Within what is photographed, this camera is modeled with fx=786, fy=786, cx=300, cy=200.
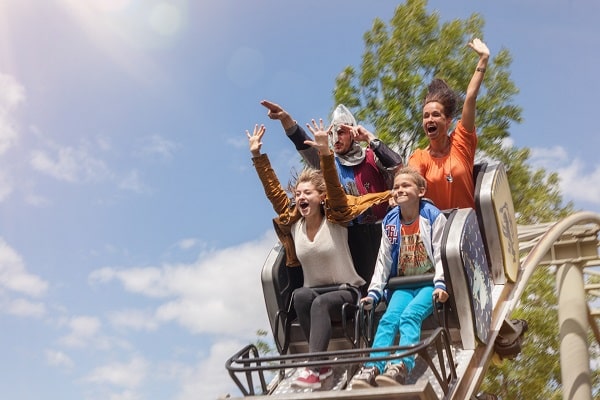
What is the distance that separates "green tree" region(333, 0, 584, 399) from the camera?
506 inches

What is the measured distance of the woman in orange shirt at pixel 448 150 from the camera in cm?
482

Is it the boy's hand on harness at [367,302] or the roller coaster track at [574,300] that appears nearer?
the boy's hand on harness at [367,302]

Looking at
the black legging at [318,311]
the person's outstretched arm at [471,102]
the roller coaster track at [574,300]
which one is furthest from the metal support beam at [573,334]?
the black legging at [318,311]

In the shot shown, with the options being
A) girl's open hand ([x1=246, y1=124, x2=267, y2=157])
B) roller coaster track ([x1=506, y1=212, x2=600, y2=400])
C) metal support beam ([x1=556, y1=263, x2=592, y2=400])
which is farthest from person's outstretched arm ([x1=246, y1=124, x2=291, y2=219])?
metal support beam ([x1=556, y1=263, x2=592, y2=400])

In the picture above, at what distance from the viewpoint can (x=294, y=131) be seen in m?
5.29

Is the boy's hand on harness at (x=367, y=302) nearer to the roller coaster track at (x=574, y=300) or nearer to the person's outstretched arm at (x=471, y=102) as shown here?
the person's outstretched arm at (x=471, y=102)

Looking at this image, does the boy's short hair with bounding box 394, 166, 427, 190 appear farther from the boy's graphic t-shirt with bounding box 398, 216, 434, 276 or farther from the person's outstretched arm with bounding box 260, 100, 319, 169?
the person's outstretched arm with bounding box 260, 100, 319, 169

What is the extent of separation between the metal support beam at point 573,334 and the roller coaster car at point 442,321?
4.92 meters

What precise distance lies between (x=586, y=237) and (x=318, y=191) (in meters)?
6.30

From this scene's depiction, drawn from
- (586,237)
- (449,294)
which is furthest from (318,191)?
(586,237)

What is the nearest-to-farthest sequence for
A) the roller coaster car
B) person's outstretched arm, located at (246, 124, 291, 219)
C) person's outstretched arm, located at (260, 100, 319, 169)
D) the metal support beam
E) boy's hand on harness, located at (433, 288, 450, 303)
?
the roller coaster car < boy's hand on harness, located at (433, 288, 450, 303) < person's outstretched arm, located at (246, 124, 291, 219) < person's outstretched arm, located at (260, 100, 319, 169) < the metal support beam

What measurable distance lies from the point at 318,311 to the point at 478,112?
31.9 feet

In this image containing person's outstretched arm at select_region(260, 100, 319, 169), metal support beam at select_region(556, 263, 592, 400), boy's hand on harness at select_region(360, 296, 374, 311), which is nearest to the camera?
boy's hand on harness at select_region(360, 296, 374, 311)

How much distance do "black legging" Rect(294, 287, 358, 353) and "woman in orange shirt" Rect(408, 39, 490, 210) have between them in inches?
38.6
